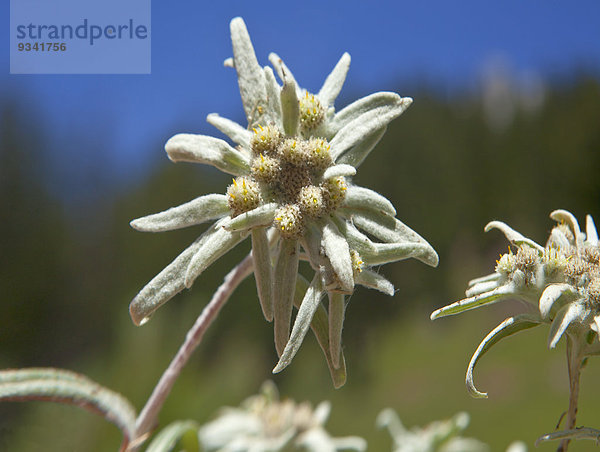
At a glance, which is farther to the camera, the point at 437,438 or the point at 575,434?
the point at 437,438

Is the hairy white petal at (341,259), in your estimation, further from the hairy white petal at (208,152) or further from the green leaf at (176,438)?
the green leaf at (176,438)

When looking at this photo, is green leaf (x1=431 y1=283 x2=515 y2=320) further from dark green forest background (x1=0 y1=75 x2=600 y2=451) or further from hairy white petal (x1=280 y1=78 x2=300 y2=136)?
dark green forest background (x1=0 y1=75 x2=600 y2=451)

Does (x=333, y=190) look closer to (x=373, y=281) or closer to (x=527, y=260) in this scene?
(x=373, y=281)

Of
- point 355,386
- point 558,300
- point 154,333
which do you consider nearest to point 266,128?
point 558,300

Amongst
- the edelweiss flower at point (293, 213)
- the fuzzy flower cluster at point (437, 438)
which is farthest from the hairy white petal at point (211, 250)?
the fuzzy flower cluster at point (437, 438)

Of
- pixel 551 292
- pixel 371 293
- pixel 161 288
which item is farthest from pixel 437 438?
pixel 371 293

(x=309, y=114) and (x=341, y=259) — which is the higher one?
(x=309, y=114)

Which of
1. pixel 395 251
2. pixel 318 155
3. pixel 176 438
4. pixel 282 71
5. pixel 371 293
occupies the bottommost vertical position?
pixel 371 293
